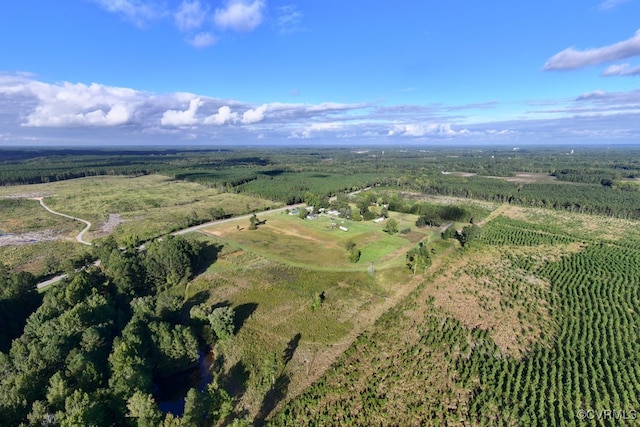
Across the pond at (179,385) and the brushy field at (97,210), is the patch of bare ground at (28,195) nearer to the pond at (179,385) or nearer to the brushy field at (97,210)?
the brushy field at (97,210)

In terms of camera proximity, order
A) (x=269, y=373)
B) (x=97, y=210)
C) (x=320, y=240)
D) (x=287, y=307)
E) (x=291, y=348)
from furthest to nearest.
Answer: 1. (x=97, y=210)
2. (x=320, y=240)
3. (x=287, y=307)
4. (x=291, y=348)
5. (x=269, y=373)

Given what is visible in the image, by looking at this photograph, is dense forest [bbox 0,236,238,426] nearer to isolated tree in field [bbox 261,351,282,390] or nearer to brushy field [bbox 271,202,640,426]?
isolated tree in field [bbox 261,351,282,390]

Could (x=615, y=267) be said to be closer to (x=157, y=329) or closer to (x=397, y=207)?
(x=397, y=207)

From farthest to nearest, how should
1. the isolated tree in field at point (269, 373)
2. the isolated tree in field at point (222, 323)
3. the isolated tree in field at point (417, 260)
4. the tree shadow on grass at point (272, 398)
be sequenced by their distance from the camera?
the isolated tree in field at point (417, 260) < the isolated tree in field at point (222, 323) < the isolated tree in field at point (269, 373) < the tree shadow on grass at point (272, 398)

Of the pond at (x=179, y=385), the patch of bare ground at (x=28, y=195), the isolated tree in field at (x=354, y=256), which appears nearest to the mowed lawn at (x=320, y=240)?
the isolated tree in field at (x=354, y=256)

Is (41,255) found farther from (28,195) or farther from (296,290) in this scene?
(28,195)

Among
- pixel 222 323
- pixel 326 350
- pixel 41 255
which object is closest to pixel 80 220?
pixel 41 255

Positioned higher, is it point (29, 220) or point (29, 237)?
point (29, 220)
